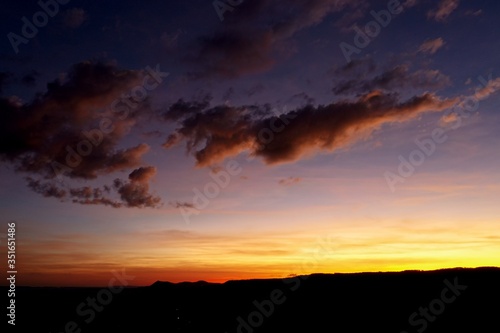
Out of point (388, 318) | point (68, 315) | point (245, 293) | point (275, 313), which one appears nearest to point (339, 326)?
point (388, 318)

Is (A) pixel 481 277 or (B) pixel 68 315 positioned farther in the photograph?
(B) pixel 68 315

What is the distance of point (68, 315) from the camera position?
66.6 meters

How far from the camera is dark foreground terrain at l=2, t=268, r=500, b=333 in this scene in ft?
119

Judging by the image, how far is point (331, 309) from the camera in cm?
4491

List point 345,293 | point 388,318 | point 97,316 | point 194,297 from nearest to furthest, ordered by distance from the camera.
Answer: point 388,318 → point 345,293 → point 97,316 → point 194,297

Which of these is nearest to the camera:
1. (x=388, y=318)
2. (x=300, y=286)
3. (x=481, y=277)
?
(x=388, y=318)

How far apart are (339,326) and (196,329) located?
14.5 meters

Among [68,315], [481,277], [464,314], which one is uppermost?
[68,315]

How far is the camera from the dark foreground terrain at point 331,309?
119 feet

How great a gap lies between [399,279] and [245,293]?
936 inches

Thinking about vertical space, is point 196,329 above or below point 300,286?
below

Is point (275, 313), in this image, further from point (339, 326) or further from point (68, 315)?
point (68, 315)

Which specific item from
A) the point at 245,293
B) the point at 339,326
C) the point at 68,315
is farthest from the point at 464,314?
the point at 68,315

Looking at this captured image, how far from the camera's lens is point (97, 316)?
6450cm
